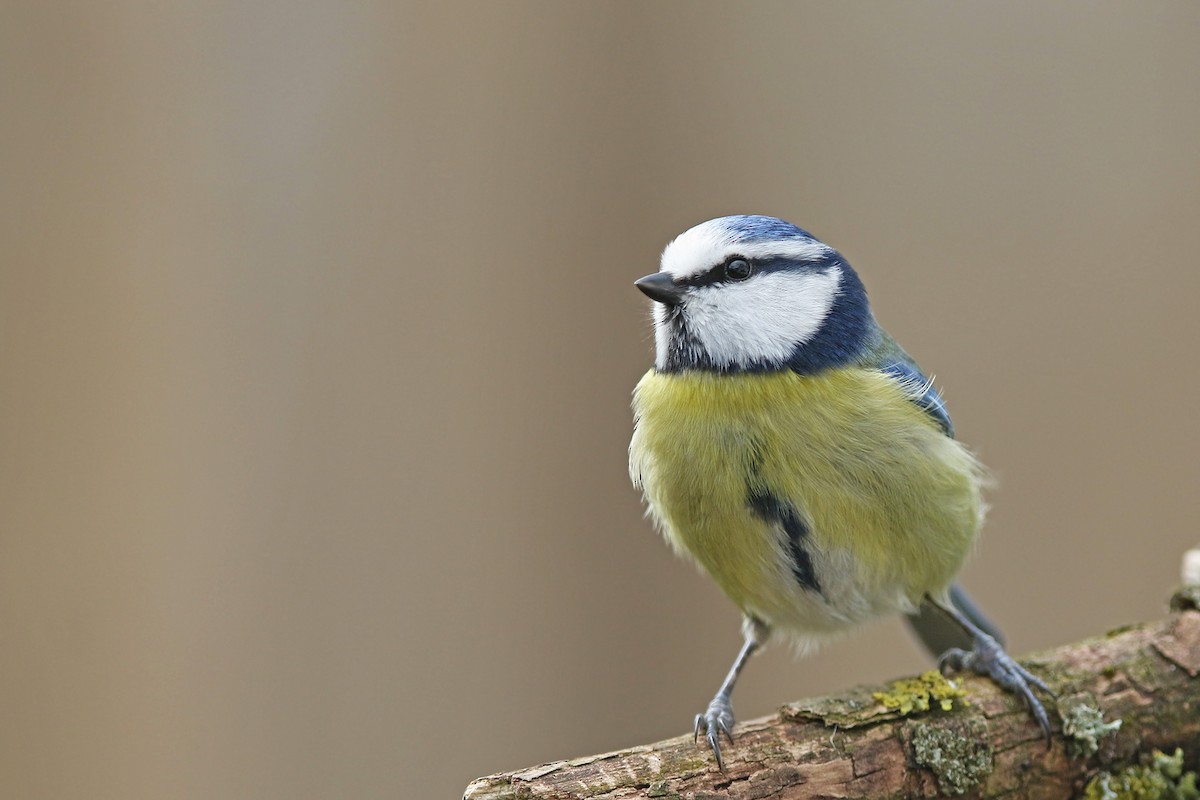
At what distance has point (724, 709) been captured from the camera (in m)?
1.38

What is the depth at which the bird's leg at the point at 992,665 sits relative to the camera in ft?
4.64

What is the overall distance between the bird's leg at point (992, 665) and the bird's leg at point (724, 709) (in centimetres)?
27

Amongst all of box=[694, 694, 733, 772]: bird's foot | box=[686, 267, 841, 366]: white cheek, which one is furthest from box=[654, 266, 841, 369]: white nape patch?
box=[694, 694, 733, 772]: bird's foot

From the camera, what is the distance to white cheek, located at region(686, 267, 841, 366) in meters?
1.36

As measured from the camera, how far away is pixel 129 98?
2.28 meters

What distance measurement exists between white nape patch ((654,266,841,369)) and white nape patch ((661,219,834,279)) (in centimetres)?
3

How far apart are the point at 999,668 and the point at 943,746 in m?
0.22

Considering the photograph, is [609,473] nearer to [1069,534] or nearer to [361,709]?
[361,709]

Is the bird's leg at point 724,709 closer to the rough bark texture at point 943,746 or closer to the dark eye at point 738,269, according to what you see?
the rough bark texture at point 943,746

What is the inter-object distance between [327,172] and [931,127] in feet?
5.74

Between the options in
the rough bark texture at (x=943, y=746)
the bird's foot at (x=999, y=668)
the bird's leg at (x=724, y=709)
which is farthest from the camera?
the bird's foot at (x=999, y=668)

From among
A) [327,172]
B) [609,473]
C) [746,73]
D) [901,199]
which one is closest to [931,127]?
[901,199]

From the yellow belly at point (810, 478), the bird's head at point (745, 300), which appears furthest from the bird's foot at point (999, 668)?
the bird's head at point (745, 300)

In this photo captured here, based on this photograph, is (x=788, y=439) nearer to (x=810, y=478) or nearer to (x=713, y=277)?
(x=810, y=478)
